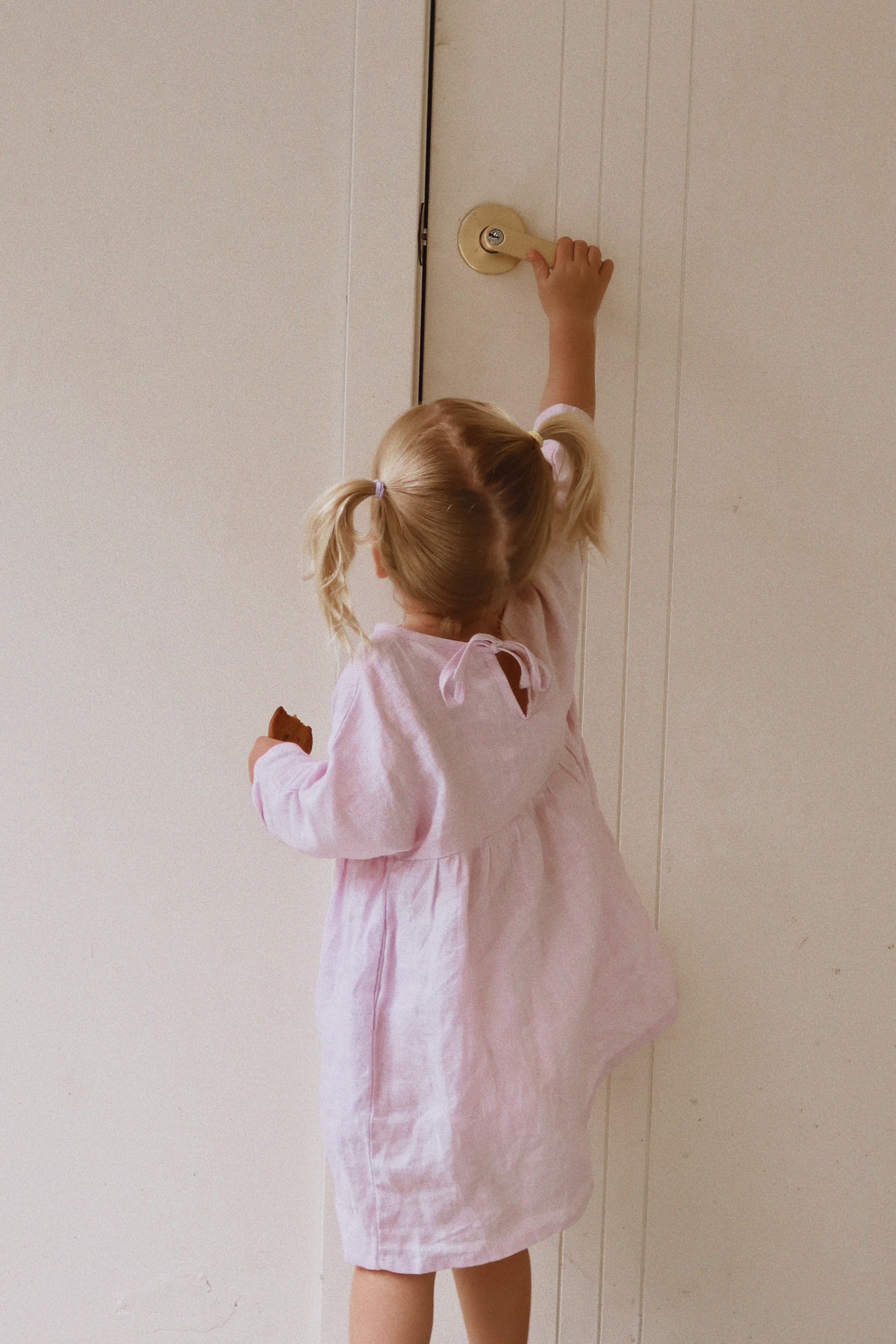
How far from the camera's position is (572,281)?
107cm

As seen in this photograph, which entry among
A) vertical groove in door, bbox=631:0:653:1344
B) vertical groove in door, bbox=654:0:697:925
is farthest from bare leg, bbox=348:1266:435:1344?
vertical groove in door, bbox=654:0:697:925

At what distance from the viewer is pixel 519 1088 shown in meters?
0.94

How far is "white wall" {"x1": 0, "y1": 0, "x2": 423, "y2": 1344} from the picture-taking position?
108cm

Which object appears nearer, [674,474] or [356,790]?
[356,790]

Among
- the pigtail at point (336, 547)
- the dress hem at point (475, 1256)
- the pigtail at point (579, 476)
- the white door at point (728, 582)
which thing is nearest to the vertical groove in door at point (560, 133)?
the white door at point (728, 582)

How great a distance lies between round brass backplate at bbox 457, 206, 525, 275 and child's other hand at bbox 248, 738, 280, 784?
0.51 meters

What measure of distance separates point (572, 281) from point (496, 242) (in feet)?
0.28

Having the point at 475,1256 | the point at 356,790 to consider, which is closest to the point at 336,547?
the point at 356,790

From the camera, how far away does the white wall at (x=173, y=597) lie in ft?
3.55

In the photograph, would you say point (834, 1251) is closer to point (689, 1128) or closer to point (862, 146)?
point (689, 1128)

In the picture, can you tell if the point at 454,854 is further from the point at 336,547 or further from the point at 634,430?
the point at 634,430

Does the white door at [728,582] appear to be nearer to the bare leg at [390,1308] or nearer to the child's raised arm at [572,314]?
the child's raised arm at [572,314]

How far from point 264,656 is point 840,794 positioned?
619 mm

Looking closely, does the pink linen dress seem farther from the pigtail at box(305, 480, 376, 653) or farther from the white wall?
the white wall
